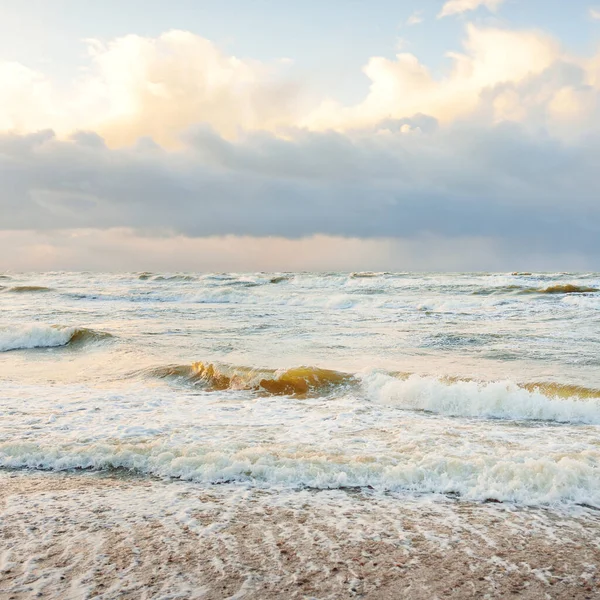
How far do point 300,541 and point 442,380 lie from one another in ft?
17.9

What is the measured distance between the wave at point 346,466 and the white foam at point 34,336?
940 centimetres

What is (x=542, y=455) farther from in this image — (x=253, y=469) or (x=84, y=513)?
(x=84, y=513)

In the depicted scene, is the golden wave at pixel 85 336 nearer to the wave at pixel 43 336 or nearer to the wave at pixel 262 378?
the wave at pixel 43 336

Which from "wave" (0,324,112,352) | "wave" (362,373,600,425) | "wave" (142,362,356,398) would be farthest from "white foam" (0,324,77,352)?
"wave" (362,373,600,425)

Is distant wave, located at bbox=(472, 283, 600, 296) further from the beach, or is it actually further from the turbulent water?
the beach

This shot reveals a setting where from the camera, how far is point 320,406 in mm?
7277

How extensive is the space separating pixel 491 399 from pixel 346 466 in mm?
3439

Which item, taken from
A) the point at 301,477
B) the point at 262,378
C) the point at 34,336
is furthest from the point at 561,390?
the point at 34,336

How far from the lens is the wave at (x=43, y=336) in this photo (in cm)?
1352

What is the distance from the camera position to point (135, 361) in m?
10.9

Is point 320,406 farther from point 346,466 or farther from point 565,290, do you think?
point 565,290

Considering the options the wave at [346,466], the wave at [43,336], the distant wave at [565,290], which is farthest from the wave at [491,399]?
the distant wave at [565,290]

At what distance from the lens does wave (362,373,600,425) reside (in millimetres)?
6770

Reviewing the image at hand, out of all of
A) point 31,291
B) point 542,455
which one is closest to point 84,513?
point 542,455
